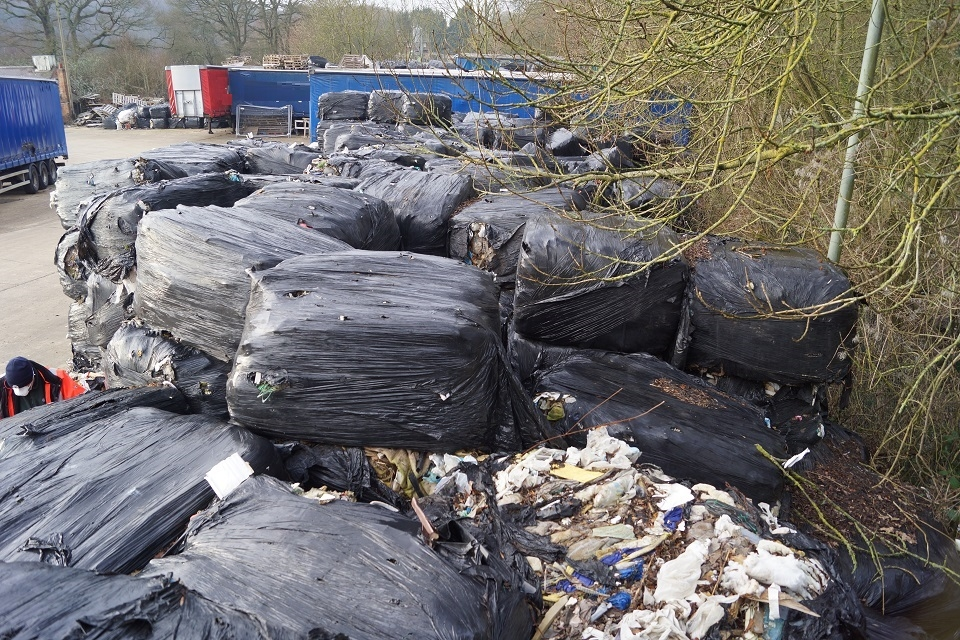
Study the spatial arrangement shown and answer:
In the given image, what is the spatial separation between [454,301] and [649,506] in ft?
3.16

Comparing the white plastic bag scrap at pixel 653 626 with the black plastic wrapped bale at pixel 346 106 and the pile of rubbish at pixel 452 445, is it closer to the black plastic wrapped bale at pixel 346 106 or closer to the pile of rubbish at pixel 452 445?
the pile of rubbish at pixel 452 445

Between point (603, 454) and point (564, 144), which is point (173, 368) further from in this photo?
point (564, 144)

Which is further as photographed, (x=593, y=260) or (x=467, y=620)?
(x=593, y=260)

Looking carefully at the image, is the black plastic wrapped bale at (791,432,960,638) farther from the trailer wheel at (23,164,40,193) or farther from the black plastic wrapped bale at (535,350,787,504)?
the trailer wheel at (23,164,40,193)

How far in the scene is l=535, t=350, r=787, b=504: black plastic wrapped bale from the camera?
2.57 m

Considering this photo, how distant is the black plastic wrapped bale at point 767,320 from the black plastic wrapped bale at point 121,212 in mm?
2899

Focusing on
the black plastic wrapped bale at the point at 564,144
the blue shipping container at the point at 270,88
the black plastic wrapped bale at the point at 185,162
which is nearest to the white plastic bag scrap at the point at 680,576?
the black plastic wrapped bale at the point at 185,162

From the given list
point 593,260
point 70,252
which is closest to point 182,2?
point 70,252

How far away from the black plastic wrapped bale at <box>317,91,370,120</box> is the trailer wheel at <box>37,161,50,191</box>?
6.32m

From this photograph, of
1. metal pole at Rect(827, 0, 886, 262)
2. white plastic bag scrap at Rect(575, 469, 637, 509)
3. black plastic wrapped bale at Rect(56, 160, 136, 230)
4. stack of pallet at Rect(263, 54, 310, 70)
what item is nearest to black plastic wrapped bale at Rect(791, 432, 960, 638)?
white plastic bag scrap at Rect(575, 469, 637, 509)

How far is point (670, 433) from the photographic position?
2602 millimetres

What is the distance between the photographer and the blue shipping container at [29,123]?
10.9 m

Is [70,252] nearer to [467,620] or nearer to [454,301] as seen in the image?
[454,301]

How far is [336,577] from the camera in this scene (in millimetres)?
1548
